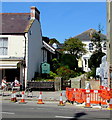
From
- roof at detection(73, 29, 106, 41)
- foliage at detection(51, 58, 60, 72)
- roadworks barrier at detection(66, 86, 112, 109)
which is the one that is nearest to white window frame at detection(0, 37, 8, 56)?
foliage at detection(51, 58, 60, 72)

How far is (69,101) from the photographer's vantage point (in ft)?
62.6

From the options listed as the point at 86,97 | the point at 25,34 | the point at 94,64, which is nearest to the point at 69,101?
the point at 86,97

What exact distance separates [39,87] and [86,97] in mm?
11846

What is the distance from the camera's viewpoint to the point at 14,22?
31.3 meters

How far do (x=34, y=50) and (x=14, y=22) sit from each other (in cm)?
373

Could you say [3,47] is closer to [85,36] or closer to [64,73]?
[64,73]

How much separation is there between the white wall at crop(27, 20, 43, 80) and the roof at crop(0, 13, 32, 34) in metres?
0.86

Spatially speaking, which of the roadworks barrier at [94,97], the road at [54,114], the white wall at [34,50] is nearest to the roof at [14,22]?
the white wall at [34,50]

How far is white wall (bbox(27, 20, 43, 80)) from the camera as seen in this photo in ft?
99.2

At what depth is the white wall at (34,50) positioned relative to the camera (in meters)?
30.2

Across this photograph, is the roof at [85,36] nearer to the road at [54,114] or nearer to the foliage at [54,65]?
the foliage at [54,65]

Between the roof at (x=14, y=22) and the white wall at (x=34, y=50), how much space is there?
→ 2.83 ft

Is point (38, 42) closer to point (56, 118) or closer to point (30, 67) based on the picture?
point (30, 67)

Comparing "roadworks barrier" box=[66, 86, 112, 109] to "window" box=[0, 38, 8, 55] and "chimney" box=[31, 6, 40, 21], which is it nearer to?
"window" box=[0, 38, 8, 55]
